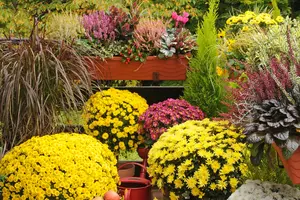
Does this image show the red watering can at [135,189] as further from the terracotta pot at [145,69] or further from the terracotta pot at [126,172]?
the terracotta pot at [145,69]

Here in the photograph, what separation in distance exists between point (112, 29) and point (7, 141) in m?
1.49

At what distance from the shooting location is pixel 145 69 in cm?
509

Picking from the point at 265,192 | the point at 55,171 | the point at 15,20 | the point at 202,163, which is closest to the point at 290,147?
the point at 265,192

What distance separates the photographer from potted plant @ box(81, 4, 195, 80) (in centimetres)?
504

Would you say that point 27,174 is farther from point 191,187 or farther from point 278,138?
point 278,138

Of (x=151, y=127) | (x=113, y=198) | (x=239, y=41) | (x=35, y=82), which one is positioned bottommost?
(x=113, y=198)

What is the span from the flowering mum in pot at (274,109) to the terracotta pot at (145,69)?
192 centimetres

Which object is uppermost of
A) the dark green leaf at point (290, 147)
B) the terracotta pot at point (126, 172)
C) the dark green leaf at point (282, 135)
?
the dark green leaf at point (282, 135)

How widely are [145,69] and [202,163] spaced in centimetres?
177

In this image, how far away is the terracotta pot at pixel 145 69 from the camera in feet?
16.6

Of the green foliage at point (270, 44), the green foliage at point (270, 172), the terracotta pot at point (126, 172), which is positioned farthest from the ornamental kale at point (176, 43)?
the green foliage at point (270, 172)

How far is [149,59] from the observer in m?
5.07

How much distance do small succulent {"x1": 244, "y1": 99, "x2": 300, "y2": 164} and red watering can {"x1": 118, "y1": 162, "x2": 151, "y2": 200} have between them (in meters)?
1.49

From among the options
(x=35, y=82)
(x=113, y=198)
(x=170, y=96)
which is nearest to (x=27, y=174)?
(x=113, y=198)
